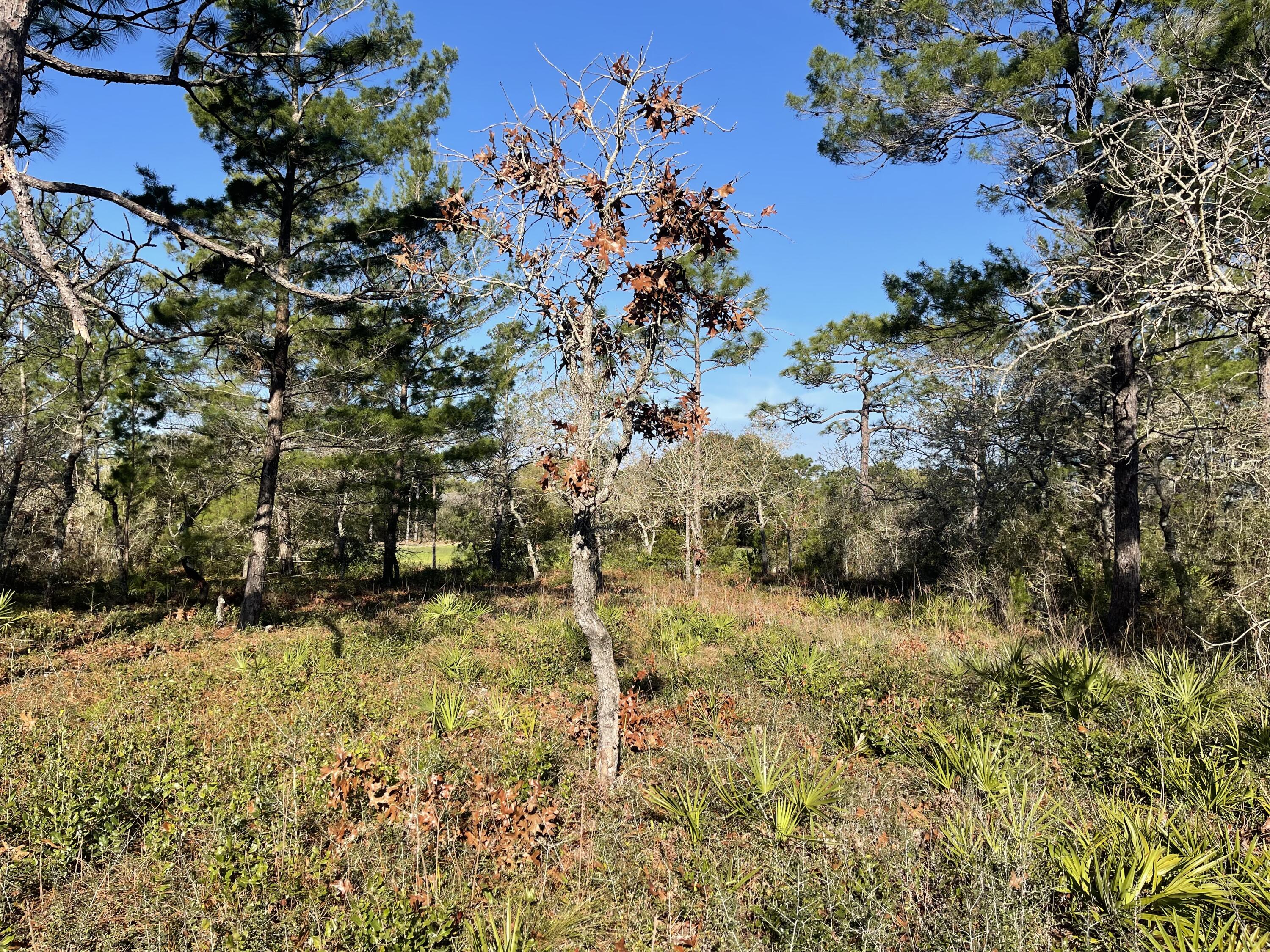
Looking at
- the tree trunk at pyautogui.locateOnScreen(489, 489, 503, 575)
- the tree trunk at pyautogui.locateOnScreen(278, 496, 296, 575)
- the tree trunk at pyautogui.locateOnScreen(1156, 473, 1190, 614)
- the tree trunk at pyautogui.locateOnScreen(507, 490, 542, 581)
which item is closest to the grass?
the tree trunk at pyautogui.locateOnScreen(1156, 473, 1190, 614)

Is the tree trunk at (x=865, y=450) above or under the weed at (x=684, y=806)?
above

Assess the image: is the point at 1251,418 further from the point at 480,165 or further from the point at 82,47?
the point at 82,47

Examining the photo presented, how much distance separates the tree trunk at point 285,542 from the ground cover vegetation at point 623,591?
11.5 feet

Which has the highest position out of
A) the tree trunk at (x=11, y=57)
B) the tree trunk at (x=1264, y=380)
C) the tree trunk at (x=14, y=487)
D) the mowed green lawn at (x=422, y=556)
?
the tree trunk at (x=11, y=57)

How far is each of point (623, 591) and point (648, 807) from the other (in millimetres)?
12193

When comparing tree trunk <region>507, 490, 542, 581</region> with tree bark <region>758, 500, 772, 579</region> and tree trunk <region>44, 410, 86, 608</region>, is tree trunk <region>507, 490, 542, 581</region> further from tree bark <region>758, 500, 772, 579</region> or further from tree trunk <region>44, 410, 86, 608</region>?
tree trunk <region>44, 410, 86, 608</region>

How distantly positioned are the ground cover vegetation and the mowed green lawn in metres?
11.0

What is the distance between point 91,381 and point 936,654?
15.7 meters

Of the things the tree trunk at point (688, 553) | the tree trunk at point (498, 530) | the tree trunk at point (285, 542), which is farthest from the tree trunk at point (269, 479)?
the tree trunk at point (498, 530)

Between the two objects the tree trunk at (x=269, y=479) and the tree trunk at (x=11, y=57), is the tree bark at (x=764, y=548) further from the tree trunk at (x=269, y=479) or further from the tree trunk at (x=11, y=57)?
the tree trunk at (x=11, y=57)

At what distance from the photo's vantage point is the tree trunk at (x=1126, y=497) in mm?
8461

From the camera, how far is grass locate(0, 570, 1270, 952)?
3049mm

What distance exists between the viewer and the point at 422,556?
38188 mm

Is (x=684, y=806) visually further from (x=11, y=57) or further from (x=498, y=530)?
(x=498, y=530)
